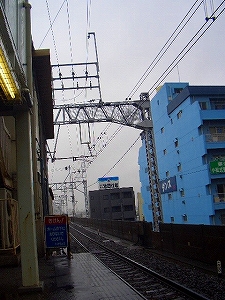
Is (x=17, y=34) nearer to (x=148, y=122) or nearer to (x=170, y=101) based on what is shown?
(x=148, y=122)

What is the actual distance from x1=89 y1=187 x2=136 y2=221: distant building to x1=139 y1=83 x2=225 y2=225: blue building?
24.8 m

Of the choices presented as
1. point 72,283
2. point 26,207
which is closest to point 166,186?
point 72,283

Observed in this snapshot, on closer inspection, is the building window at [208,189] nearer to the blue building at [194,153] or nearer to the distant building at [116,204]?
the blue building at [194,153]

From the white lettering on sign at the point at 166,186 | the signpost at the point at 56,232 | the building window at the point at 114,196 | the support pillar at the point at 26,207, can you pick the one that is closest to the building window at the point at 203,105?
the white lettering on sign at the point at 166,186

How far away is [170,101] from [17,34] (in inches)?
1460

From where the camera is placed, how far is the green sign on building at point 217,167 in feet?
114

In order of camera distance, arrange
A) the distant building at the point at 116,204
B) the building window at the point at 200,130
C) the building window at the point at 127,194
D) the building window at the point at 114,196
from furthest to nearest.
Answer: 1. the building window at the point at 114,196
2. the building window at the point at 127,194
3. the distant building at the point at 116,204
4. the building window at the point at 200,130

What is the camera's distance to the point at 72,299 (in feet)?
24.2

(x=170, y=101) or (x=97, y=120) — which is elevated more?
(x=170, y=101)

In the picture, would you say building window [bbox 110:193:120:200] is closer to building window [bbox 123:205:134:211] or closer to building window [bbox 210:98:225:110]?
building window [bbox 123:205:134:211]

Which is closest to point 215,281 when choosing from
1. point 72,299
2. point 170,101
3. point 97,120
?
point 72,299

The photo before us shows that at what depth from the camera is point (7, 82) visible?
21.1 ft

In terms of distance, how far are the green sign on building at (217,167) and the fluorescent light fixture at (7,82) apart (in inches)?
1188

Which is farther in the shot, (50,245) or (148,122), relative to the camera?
(148,122)
